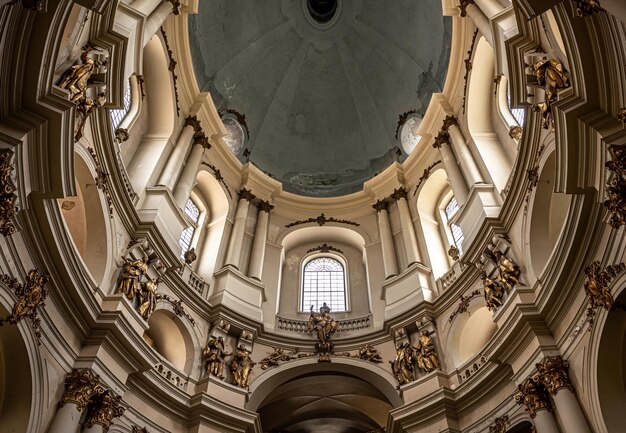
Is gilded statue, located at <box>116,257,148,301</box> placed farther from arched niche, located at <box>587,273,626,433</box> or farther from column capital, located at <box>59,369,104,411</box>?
arched niche, located at <box>587,273,626,433</box>

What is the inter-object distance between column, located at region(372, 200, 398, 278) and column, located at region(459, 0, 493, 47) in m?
7.38

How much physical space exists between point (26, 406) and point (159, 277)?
529 cm

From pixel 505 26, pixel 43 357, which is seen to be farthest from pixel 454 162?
pixel 43 357

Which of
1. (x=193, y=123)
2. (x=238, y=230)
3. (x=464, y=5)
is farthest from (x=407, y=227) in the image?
(x=193, y=123)

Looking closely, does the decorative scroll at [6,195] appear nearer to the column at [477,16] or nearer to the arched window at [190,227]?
the arched window at [190,227]

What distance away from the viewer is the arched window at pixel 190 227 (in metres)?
18.0

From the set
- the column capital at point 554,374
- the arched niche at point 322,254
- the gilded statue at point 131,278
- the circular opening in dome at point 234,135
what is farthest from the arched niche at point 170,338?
the circular opening in dome at point 234,135

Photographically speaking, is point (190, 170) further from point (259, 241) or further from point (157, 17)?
point (157, 17)

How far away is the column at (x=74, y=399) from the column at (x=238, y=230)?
24.9 ft

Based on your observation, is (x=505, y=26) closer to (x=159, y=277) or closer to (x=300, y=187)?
(x=159, y=277)

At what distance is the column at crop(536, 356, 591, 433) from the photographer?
9.56 meters

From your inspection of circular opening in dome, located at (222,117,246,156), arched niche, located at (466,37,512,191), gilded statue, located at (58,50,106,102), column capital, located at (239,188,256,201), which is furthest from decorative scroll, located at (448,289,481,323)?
circular opening in dome, located at (222,117,246,156)

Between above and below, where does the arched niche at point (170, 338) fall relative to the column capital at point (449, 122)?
below

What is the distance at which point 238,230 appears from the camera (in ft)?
62.7
